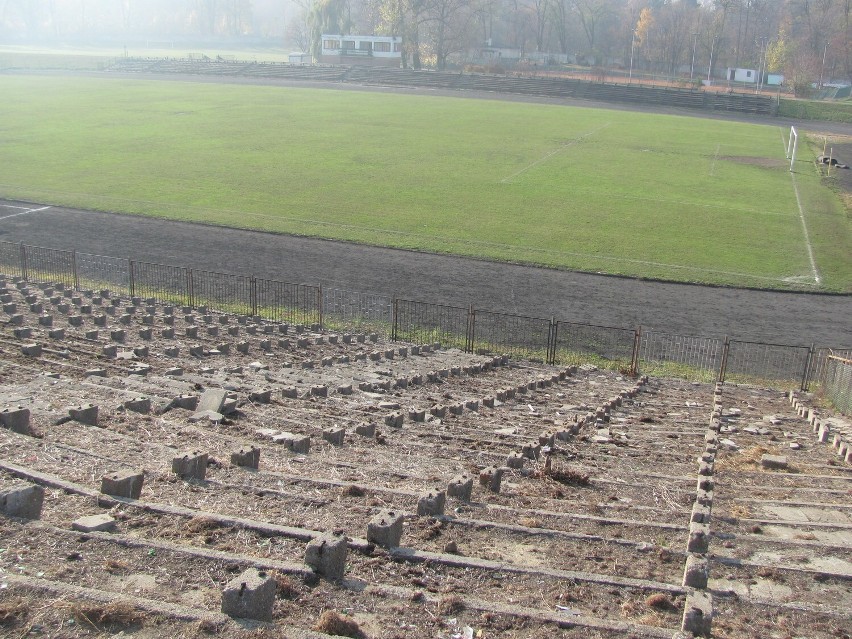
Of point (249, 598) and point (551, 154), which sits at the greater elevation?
point (249, 598)

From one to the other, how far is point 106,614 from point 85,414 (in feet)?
20.1

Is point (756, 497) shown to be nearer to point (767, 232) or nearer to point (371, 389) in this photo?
point (371, 389)

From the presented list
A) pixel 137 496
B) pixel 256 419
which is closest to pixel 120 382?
pixel 256 419

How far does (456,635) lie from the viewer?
7.00 meters

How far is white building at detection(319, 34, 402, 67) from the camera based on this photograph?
135875 mm

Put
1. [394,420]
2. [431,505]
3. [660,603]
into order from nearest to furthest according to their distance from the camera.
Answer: [660,603] < [431,505] < [394,420]

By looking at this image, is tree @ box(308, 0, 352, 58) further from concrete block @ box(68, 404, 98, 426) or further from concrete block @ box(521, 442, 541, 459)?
concrete block @ box(68, 404, 98, 426)

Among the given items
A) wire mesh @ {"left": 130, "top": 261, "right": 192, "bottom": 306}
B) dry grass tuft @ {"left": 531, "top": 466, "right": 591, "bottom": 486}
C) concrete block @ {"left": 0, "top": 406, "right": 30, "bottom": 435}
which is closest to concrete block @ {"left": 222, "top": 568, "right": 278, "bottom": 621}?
concrete block @ {"left": 0, "top": 406, "right": 30, "bottom": 435}

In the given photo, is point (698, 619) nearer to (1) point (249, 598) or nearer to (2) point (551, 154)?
(1) point (249, 598)

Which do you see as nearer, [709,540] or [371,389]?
[709,540]

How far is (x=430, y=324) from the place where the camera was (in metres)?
27.1

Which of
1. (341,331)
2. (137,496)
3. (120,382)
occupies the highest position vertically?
(137,496)

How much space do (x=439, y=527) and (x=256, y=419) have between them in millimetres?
5582

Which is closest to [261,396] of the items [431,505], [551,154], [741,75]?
[431,505]
